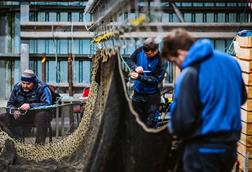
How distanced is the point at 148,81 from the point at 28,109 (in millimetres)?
1878

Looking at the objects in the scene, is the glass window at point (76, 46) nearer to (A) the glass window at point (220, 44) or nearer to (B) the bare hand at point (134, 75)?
(A) the glass window at point (220, 44)

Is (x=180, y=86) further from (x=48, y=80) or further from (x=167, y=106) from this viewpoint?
(x=48, y=80)

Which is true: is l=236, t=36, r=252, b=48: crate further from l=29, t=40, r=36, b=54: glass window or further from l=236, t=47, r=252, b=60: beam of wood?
l=29, t=40, r=36, b=54: glass window

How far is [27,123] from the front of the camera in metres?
9.05

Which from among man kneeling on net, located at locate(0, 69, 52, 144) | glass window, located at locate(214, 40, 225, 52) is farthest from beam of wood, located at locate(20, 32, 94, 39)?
man kneeling on net, located at locate(0, 69, 52, 144)

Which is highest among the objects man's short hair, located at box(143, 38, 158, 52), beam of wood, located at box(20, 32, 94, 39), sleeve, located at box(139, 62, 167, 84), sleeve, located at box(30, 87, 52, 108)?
beam of wood, located at box(20, 32, 94, 39)

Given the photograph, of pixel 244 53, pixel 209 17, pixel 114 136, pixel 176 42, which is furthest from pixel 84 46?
pixel 176 42

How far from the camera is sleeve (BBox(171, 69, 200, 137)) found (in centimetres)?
442

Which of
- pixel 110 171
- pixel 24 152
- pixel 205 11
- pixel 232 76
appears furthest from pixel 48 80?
pixel 232 76

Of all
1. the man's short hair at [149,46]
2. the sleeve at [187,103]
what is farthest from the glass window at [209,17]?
the sleeve at [187,103]

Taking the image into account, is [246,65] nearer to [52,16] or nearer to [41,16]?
[52,16]

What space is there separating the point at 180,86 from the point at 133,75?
13.0 feet

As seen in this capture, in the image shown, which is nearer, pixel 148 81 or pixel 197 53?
Result: pixel 197 53

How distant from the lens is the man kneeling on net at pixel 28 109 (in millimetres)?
9000
